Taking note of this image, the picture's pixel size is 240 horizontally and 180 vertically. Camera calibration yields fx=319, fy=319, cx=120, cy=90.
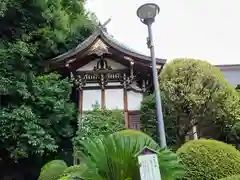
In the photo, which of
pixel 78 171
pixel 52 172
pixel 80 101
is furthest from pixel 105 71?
pixel 78 171

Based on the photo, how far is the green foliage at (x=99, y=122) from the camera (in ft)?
37.8

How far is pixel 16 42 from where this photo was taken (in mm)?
11258

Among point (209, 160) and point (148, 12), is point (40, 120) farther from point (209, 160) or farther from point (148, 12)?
point (209, 160)

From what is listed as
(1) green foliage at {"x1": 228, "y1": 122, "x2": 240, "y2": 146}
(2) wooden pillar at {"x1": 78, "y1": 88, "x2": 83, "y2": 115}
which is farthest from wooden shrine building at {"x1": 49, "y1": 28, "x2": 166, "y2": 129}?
(1) green foliage at {"x1": 228, "y1": 122, "x2": 240, "y2": 146}

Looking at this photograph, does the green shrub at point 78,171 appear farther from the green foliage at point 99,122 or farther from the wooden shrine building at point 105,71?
the wooden shrine building at point 105,71

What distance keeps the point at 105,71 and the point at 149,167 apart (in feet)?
29.3

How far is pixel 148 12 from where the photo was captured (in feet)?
22.8

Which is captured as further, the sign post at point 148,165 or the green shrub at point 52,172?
the green shrub at point 52,172

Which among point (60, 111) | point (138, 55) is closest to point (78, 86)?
point (60, 111)

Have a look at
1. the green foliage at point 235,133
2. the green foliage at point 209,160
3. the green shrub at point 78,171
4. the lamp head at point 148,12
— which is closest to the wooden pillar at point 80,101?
the green shrub at point 78,171

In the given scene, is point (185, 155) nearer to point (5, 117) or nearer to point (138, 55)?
point (5, 117)

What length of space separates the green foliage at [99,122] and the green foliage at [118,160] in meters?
6.10

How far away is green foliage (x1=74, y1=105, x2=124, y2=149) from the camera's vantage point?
11.5 metres

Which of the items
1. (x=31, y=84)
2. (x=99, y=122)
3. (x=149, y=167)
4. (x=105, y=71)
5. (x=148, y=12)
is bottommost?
(x=149, y=167)
